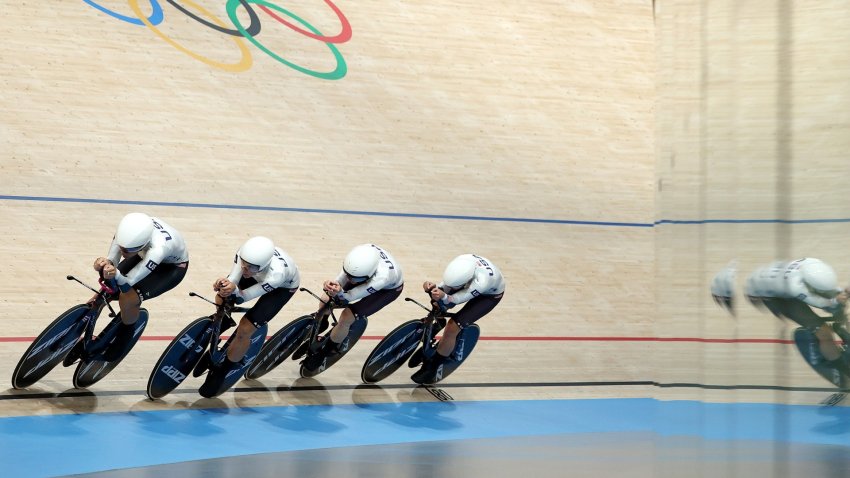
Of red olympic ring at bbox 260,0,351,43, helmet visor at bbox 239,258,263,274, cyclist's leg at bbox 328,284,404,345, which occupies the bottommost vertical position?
cyclist's leg at bbox 328,284,404,345

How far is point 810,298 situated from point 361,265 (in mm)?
4056

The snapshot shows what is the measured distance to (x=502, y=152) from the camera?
26.5ft

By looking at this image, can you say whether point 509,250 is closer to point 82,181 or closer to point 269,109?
point 269,109

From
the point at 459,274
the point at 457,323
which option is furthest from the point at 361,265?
the point at 457,323

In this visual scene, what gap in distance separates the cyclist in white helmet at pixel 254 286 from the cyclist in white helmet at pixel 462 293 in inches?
34.7

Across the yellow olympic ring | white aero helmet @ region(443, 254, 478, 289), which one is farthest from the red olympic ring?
white aero helmet @ region(443, 254, 478, 289)

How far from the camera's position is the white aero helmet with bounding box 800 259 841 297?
158 centimetres

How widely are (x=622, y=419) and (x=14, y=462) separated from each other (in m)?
3.33

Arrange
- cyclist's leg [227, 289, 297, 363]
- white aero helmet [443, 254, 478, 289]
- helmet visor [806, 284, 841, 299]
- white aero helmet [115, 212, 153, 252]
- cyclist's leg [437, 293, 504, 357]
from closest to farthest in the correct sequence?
helmet visor [806, 284, 841, 299] → white aero helmet [115, 212, 153, 252] → cyclist's leg [227, 289, 297, 363] → white aero helmet [443, 254, 478, 289] → cyclist's leg [437, 293, 504, 357]

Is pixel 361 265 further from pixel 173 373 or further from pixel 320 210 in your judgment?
pixel 320 210

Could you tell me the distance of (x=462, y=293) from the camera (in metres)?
5.80

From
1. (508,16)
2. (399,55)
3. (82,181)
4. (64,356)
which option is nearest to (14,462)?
(64,356)

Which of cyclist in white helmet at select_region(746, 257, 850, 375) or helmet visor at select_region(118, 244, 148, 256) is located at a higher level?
helmet visor at select_region(118, 244, 148, 256)

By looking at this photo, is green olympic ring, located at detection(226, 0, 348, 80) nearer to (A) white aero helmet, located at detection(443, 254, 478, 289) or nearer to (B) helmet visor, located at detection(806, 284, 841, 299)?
(A) white aero helmet, located at detection(443, 254, 478, 289)
